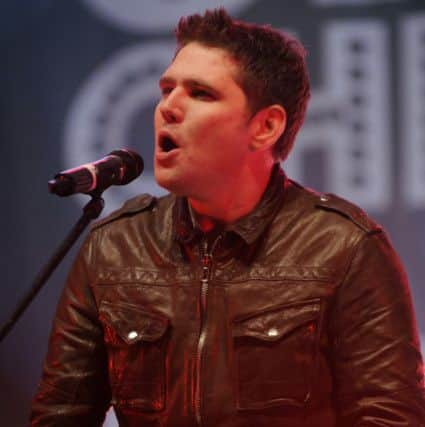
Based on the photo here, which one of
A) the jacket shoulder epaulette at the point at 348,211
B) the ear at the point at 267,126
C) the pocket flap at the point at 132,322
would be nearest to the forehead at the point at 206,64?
the ear at the point at 267,126

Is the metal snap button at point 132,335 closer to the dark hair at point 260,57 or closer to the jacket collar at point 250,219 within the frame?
the jacket collar at point 250,219

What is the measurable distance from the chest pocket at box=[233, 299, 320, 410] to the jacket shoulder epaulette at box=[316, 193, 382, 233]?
0.24 meters

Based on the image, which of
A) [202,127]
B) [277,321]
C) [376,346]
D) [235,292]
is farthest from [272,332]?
[202,127]

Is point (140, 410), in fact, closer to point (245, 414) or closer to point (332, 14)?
point (245, 414)

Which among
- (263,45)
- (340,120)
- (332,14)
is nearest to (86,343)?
(263,45)

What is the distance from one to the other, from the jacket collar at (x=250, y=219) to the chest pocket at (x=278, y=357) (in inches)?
9.0

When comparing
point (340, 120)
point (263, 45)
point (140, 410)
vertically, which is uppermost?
point (263, 45)

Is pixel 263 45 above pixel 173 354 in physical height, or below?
above

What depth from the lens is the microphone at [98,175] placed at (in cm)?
169

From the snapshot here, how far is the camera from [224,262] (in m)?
2.08

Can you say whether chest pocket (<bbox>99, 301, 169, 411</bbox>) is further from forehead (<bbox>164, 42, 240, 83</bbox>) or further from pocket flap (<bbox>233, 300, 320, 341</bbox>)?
forehead (<bbox>164, 42, 240, 83</bbox>)

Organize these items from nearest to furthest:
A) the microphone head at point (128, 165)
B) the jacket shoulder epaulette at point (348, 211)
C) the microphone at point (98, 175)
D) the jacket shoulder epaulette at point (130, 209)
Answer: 1. the microphone at point (98, 175)
2. the microphone head at point (128, 165)
3. the jacket shoulder epaulette at point (348, 211)
4. the jacket shoulder epaulette at point (130, 209)

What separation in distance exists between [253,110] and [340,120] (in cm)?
132

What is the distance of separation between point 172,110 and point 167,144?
88 millimetres
